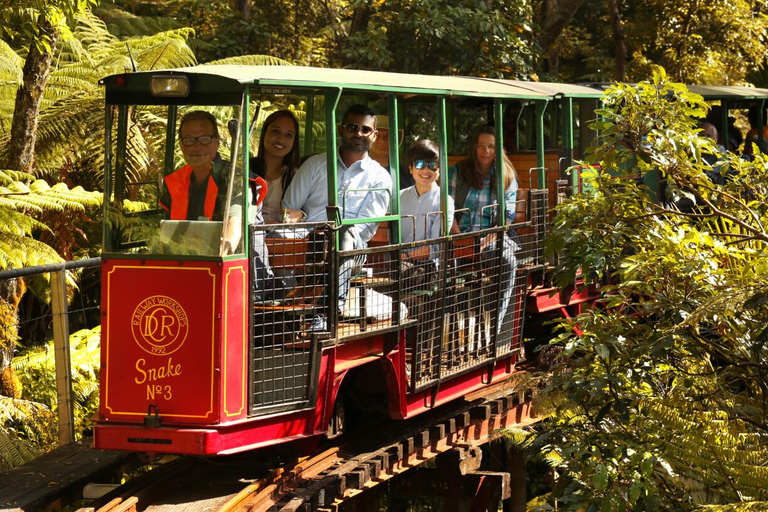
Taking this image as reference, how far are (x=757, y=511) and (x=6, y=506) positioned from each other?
3.90m

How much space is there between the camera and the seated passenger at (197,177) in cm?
599

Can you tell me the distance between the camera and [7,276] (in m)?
6.24

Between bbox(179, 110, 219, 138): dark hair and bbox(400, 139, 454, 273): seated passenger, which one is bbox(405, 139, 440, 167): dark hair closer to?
bbox(400, 139, 454, 273): seated passenger

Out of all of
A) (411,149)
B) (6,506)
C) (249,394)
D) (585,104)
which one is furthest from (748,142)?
(6,506)

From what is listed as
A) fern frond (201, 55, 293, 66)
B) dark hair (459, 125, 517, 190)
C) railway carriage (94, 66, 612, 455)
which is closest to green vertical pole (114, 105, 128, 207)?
railway carriage (94, 66, 612, 455)

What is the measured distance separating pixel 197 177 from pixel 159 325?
2.82 feet

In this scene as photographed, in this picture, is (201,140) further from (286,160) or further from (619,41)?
(619,41)

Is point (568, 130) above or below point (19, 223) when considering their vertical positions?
above

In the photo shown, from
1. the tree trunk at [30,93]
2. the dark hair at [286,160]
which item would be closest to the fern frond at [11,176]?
the tree trunk at [30,93]

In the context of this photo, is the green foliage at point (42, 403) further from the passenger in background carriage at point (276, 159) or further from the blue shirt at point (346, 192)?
the blue shirt at point (346, 192)

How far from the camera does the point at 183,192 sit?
6.10 m

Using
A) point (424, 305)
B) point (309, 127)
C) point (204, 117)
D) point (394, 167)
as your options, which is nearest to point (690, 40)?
point (309, 127)

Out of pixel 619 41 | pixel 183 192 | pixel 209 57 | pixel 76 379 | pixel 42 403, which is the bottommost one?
pixel 42 403

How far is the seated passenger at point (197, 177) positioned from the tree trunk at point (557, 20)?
38.8ft
